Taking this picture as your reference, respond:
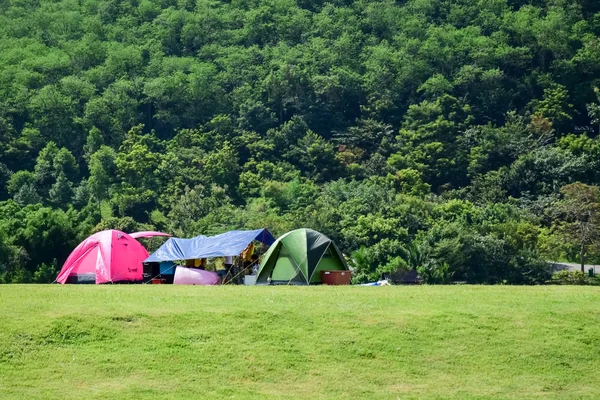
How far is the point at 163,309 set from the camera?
24.0m

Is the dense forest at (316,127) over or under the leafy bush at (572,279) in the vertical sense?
over

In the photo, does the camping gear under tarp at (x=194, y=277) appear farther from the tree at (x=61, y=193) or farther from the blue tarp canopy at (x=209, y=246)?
the tree at (x=61, y=193)

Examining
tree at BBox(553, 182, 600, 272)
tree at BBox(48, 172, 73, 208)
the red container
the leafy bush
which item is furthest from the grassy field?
tree at BBox(48, 172, 73, 208)

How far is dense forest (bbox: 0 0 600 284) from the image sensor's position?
6538 cm

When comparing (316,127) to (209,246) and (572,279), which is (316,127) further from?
(209,246)

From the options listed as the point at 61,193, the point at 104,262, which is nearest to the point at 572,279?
the point at 104,262

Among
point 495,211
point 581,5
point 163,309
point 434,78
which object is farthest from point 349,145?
point 163,309

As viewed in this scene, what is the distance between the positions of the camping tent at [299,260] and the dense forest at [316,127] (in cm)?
1973

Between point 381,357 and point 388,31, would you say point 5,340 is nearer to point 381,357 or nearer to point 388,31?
point 381,357

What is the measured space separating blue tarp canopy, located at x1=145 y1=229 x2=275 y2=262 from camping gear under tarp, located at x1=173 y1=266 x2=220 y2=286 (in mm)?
458

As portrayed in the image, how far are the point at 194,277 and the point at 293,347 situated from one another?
1314cm

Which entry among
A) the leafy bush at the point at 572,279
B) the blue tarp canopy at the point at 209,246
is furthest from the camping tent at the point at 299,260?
the leafy bush at the point at 572,279

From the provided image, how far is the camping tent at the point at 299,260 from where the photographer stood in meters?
33.7

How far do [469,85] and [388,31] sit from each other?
70.8ft
